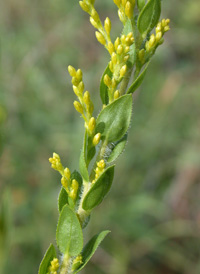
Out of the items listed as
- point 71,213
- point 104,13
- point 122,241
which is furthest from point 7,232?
point 104,13

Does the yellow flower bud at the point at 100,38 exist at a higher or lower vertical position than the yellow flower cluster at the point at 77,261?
higher

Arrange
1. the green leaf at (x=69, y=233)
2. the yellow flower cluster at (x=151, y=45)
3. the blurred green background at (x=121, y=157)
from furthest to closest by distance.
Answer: the blurred green background at (x=121, y=157) < the yellow flower cluster at (x=151, y=45) < the green leaf at (x=69, y=233)

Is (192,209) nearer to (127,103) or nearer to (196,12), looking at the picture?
(196,12)

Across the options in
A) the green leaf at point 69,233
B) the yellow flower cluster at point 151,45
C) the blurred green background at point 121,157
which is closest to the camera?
the green leaf at point 69,233

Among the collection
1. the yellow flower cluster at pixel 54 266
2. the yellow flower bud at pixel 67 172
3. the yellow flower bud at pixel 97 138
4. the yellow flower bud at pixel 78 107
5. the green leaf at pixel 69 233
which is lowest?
the yellow flower cluster at pixel 54 266

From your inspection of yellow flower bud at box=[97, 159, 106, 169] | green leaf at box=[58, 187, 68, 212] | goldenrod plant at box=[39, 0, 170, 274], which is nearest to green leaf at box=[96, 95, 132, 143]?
goldenrod plant at box=[39, 0, 170, 274]

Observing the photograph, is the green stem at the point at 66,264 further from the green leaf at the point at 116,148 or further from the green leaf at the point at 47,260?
the green leaf at the point at 116,148

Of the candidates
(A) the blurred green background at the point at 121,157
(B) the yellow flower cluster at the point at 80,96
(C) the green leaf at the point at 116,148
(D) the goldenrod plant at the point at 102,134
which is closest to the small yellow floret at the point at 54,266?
(D) the goldenrod plant at the point at 102,134

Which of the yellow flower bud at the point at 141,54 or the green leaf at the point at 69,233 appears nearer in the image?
the green leaf at the point at 69,233
